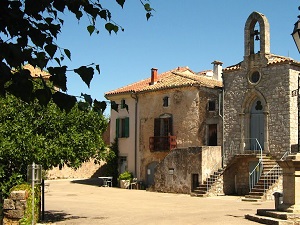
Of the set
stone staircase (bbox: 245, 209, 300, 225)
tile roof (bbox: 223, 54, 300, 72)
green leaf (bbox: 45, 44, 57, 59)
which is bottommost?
stone staircase (bbox: 245, 209, 300, 225)

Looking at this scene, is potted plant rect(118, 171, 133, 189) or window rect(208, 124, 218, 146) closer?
window rect(208, 124, 218, 146)

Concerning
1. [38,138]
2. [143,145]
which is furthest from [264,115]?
[38,138]

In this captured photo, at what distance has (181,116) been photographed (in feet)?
96.6

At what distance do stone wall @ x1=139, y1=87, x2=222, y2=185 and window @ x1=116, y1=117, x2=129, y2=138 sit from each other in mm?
1373

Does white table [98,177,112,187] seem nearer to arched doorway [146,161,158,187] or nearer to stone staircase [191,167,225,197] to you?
arched doorway [146,161,158,187]

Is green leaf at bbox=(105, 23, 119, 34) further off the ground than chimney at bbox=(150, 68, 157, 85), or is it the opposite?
chimney at bbox=(150, 68, 157, 85)

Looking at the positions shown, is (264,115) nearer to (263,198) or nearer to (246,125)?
(246,125)

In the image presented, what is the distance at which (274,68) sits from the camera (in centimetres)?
2522

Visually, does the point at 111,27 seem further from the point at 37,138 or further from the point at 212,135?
the point at 212,135

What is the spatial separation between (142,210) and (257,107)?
36.5 ft

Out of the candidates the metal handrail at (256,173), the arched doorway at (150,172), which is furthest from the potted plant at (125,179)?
the metal handrail at (256,173)

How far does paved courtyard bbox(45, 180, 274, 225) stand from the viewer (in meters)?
14.9

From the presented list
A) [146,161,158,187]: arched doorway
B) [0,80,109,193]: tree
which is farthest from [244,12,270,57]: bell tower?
[0,80,109,193]: tree

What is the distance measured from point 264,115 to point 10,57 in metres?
23.4
